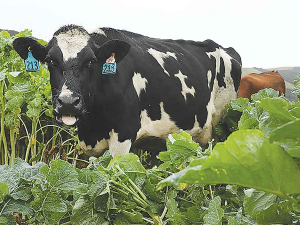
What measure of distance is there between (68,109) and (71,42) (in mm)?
563

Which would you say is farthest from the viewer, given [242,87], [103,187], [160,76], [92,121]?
[242,87]

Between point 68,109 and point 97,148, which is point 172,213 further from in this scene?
point 97,148

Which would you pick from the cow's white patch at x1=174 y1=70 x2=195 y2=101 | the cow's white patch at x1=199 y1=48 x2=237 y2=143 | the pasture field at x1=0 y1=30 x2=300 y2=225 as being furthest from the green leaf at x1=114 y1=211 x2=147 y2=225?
the cow's white patch at x1=199 y1=48 x2=237 y2=143

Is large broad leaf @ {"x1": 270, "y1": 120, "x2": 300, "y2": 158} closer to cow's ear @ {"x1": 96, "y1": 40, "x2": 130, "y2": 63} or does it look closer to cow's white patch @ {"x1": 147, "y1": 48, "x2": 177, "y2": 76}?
cow's ear @ {"x1": 96, "y1": 40, "x2": 130, "y2": 63}

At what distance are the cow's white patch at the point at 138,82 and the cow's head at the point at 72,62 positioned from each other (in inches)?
10.2

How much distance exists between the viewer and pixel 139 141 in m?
3.52

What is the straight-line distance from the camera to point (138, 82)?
129 inches

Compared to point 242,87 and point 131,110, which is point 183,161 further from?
point 242,87

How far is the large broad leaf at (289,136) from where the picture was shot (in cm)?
46

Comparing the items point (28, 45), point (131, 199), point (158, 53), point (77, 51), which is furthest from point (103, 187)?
point (158, 53)

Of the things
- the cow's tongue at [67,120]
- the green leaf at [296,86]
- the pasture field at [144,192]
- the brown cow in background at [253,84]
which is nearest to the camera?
the pasture field at [144,192]

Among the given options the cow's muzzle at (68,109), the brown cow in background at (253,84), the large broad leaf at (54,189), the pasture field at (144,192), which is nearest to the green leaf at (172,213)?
the pasture field at (144,192)

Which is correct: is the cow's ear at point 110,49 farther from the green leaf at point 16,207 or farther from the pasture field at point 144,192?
the green leaf at point 16,207

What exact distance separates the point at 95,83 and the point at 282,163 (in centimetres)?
254
